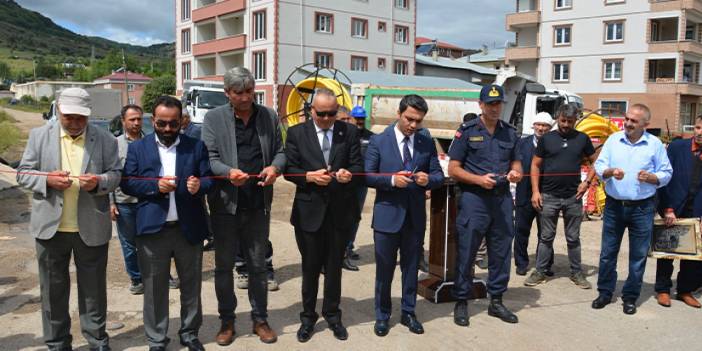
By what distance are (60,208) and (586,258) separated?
657cm

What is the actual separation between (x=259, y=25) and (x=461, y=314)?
31.8 m

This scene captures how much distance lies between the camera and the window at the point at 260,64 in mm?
34000

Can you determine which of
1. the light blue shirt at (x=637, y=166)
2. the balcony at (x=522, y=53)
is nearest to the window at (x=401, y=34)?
the balcony at (x=522, y=53)

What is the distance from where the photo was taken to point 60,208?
153 inches

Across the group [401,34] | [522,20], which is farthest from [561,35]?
[401,34]

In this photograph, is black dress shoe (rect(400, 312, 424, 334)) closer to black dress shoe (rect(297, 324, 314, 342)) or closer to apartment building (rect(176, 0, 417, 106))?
black dress shoe (rect(297, 324, 314, 342))

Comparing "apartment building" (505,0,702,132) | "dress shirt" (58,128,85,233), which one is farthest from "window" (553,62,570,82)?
"dress shirt" (58,128,85,233)

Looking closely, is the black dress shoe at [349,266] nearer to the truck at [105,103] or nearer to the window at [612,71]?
the truck at [105,103]

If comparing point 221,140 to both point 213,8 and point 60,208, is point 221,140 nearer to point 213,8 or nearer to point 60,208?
point 60,208

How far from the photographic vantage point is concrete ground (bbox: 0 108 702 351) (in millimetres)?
4523

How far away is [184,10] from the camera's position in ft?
136

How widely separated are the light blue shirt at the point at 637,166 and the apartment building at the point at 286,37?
93.2 feet

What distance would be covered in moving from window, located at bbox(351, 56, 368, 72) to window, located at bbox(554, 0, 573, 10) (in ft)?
49.4

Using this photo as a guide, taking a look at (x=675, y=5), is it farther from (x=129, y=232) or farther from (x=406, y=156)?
(x=129, y=232)
